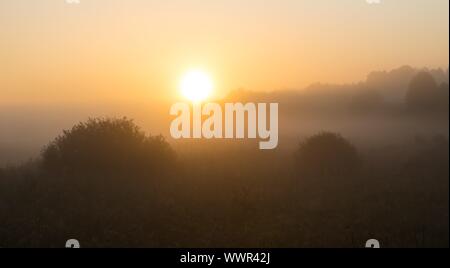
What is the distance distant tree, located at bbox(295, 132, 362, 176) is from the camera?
16.0 meters

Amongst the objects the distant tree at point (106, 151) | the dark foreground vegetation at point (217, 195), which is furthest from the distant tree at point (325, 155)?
the distant tree at point (106, 151)

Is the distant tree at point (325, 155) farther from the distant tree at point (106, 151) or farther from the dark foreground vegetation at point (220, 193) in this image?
the distant tree at point (106, 151)

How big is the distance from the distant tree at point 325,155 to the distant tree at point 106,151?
15.2 feet

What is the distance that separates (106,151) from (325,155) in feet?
24.6

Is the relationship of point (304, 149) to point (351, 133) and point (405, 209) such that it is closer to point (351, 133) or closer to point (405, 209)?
point (351, 133)

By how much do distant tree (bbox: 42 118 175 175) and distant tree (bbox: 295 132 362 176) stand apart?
15.2 feet

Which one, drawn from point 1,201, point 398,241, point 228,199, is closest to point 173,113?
point 228,199

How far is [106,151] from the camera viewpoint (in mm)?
14320

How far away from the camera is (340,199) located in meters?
13.3

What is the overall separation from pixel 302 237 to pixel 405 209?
131 inches

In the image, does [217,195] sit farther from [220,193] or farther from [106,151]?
[106,151]

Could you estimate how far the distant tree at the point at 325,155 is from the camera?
16014mm

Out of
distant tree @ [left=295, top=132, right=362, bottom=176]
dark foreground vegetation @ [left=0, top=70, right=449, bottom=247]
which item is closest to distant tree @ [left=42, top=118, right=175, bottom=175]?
dark foreground vegetation @ [left=0, top=70, right=449, bottom=247]
